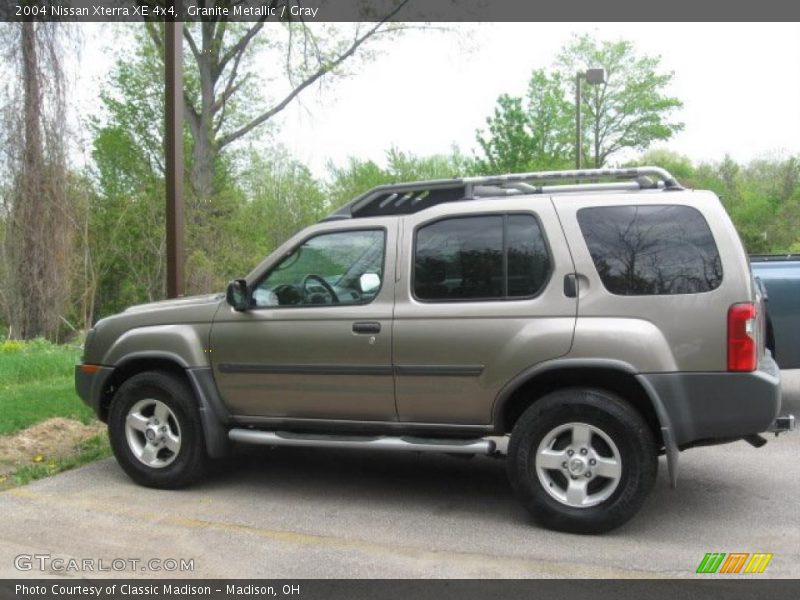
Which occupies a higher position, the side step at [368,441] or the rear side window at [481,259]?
the rear side window at [481,259]

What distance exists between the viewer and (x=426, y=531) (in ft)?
15.8

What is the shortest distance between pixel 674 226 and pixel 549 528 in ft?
6.17

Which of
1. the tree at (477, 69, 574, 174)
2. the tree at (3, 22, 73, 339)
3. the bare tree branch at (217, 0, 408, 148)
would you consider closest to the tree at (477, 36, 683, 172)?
the tree at (477, 69, 574, 174)

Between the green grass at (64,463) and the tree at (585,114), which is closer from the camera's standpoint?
the green grass at (64,463)

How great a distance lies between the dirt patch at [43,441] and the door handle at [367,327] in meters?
2.96

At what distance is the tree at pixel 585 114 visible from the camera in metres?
37.6

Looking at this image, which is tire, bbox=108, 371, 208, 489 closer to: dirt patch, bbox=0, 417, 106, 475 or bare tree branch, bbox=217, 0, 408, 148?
dirt patch, bbox=0, 417, 106, 475

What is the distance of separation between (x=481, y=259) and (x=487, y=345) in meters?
0.55

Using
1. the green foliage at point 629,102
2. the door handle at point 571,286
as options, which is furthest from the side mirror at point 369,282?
the green foliage at point 629,102

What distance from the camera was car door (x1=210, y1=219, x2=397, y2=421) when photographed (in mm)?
5172

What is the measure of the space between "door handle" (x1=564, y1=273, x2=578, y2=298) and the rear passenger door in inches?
0.9

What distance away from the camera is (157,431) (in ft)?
18.7

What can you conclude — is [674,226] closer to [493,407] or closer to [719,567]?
[493,407]

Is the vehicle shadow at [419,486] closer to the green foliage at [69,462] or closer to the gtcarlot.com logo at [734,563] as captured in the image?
the gtcarlot.com logo at [734,563]
